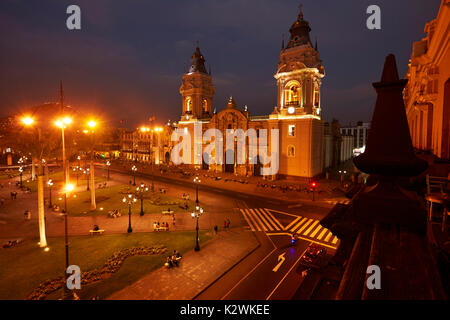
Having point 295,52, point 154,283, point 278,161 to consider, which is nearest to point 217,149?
point 278,161

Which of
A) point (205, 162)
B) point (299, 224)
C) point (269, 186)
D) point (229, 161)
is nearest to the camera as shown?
point (299, 224)

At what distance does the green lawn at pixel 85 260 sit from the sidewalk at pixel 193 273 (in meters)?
0.97

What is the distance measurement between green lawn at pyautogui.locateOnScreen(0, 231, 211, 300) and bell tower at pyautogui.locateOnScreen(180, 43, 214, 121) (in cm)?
4088

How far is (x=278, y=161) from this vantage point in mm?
44219

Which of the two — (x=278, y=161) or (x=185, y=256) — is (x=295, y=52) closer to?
(x=278, y=161)

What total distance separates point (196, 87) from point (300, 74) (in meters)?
26.4

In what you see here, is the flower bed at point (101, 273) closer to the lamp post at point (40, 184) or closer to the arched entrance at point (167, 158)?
the lamp post at point (40, 184)

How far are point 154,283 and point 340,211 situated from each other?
47.2ft

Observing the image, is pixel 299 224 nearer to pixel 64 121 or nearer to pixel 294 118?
pixel 294 118

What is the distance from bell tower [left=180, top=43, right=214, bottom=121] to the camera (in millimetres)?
57125

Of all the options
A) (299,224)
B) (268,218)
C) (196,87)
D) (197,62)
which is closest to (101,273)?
(268,218)

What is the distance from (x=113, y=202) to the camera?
1280 inches

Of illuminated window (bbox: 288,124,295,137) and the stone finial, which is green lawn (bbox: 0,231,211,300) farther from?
illuminated window (bbox: 288,124,295,137)

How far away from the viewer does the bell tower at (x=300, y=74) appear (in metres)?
40.8
